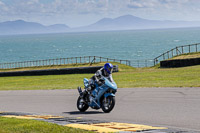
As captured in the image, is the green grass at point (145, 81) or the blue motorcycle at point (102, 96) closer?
the blue motorcycle at point (102, 96)

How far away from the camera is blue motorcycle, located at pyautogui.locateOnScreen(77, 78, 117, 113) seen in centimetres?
1173

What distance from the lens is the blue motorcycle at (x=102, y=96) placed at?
11.7 metres

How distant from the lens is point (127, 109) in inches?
506

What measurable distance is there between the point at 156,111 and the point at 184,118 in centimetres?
165

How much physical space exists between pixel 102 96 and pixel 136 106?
1.65 metres

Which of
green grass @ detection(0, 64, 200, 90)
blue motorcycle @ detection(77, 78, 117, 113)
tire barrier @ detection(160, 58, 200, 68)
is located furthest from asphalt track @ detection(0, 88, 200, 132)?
tire barrier @ detection(160, 58, 200, 68)

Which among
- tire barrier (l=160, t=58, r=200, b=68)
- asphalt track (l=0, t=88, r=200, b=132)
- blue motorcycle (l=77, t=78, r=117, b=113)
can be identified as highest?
tire barrier (l=160, t=58, r=200, b=68)

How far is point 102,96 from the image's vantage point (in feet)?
40.2

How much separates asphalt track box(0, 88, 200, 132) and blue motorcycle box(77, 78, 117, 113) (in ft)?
0.99

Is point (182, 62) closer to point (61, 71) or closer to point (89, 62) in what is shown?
point (89, 62)

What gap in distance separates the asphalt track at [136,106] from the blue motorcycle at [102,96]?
303 mm

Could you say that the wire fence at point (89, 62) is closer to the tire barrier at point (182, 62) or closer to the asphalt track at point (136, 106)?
the tire barrier at point (182, 62)

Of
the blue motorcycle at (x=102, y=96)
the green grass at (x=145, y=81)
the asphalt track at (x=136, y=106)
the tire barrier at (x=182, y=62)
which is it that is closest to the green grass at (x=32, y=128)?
the asphalt track at (x=136, y=106)

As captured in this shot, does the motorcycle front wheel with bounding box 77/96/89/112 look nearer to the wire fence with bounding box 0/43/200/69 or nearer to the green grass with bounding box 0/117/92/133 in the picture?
the green grass with bounding box 0/117/92/133
